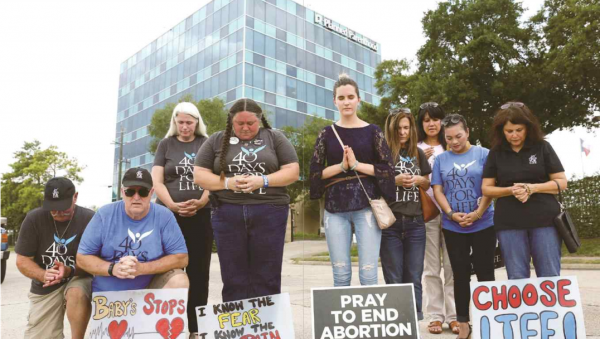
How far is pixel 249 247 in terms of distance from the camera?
295 centimetres

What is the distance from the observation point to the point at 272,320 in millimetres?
3000

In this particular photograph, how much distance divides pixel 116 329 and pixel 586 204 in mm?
14532

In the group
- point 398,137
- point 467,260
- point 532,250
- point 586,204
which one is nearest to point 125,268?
point 398,137

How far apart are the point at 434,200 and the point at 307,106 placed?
20001mm

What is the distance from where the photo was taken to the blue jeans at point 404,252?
345 cm

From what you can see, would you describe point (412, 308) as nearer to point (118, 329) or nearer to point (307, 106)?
point (118, 329)

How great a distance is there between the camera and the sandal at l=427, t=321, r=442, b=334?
12.1 feet

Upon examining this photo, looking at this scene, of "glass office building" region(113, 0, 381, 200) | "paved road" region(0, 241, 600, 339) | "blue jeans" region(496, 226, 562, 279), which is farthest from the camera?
"glass office building" region(113, 0, 381, 200)

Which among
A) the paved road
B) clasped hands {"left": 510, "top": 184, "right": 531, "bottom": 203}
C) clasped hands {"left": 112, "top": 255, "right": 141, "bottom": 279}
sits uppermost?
clasped hands {"left": 510, "top": 184, "right": 531, "bottom": 203}

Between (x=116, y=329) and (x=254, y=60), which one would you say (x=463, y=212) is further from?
(x=254, y=60)

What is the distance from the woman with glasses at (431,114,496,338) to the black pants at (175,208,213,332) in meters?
1.95

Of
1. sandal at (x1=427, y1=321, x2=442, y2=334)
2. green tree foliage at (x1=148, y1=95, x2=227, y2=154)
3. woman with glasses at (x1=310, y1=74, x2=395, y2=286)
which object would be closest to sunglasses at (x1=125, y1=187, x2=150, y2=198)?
woman with glasses at (x1=310, y1=74, x2=395, y2=286)

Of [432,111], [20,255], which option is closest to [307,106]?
[432,111]

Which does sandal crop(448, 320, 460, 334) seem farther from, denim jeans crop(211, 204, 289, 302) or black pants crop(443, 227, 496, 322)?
denim jeans crop(211, 204, 289, 302)
